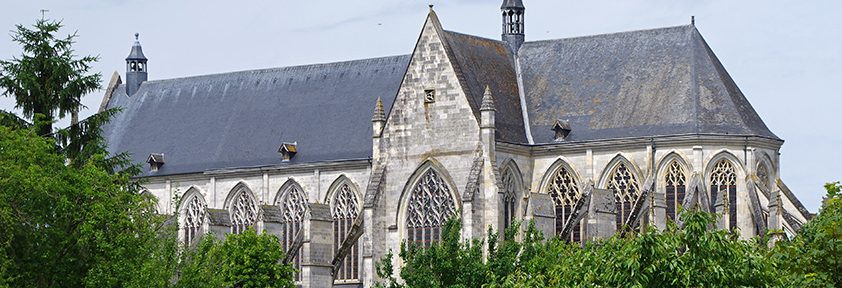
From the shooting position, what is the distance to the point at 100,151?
56.6 meters

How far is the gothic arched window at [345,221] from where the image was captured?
75000 mm

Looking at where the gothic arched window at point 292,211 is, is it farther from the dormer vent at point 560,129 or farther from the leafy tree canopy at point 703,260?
the leafy tree canopy at point 703,260

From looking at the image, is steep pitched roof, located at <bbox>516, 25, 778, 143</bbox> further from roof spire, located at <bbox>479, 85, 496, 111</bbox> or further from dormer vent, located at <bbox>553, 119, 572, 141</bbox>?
roof spire, located at <bbox>479, 85, 496, 111</bbox>

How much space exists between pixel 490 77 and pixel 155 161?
16345 mm

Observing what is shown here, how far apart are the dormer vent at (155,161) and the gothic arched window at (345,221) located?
8.90 metres

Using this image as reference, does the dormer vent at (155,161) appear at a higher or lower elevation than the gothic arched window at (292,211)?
higher

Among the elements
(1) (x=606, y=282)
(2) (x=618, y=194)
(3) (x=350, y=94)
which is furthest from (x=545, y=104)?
(1) (x=606, y=282)

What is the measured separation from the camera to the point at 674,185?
2707 inches

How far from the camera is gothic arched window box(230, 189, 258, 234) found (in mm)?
78750

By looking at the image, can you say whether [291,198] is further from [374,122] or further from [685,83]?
[685,83]

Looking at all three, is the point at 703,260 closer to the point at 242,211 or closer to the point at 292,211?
the point at 292,211

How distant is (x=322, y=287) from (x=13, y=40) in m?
19.0

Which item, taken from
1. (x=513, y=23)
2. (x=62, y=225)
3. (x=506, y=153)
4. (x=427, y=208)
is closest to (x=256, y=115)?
(x=513, y=23)

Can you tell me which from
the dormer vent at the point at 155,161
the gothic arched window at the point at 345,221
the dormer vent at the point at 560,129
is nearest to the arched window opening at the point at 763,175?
the dormer vent at the point at 560,129
